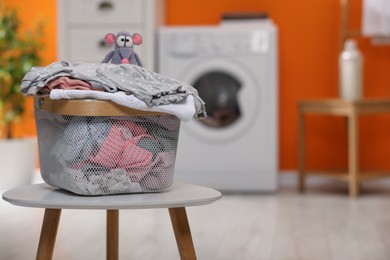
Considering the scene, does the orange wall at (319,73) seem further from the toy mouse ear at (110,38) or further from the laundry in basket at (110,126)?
the laundry in basket at (110,126)

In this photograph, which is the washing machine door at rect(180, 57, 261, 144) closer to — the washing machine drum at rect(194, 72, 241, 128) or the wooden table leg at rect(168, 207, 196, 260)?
the washing machine drum at rect(194, 72, 241, 128)

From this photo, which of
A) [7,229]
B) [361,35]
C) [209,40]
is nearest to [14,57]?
[209,40]

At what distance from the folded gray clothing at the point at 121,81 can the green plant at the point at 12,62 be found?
2.52 metres

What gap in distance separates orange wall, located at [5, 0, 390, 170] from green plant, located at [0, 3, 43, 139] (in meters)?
1.10

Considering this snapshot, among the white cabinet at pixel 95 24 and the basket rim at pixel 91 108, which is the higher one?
the white cabinet at pixel 95 24

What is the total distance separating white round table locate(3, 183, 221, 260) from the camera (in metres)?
1.35

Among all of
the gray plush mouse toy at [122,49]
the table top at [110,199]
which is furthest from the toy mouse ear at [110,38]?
the table top at [110,199]

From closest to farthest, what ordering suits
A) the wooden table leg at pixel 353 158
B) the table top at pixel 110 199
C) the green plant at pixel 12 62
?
the table top at pixel 110 199 → the wooden table leg at pixel 353 158 → the green plant at pixel 12 62

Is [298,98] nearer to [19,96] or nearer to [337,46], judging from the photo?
[337,46]

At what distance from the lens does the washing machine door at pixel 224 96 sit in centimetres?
380

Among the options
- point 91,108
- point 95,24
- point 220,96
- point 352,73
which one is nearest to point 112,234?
point 91,108

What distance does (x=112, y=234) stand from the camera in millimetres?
1798

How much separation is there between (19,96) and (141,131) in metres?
2.76

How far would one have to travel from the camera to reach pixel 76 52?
3.82 metres
